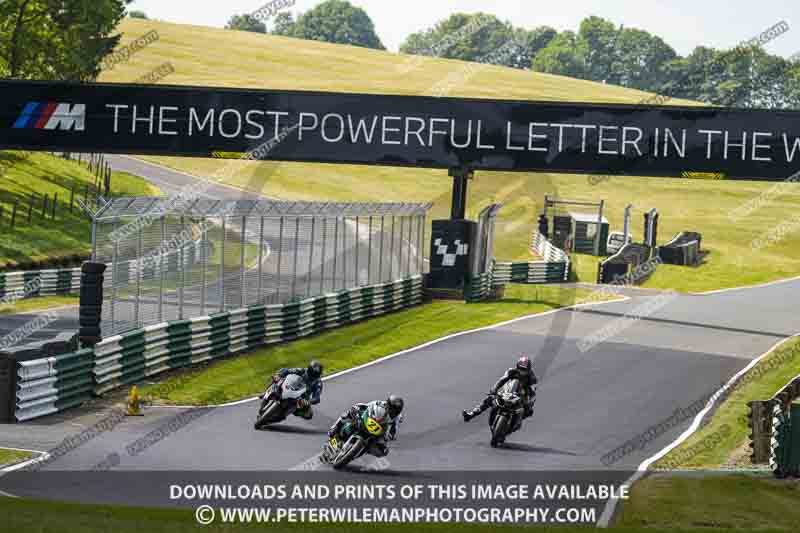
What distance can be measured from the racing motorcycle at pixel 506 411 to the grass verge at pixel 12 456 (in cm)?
651

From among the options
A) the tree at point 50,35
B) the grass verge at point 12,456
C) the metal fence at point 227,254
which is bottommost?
the grass verge at point 12,456

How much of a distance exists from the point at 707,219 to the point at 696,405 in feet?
201

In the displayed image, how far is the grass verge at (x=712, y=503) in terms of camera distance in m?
14.1

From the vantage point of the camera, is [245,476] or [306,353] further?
[306,353]

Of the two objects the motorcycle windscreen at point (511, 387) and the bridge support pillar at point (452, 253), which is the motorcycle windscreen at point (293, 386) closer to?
the motorcycle windscreen at point (511, 387)

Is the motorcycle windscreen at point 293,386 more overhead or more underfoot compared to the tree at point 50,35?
more underfoot

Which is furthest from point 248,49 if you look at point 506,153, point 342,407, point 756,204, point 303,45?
point 342,407

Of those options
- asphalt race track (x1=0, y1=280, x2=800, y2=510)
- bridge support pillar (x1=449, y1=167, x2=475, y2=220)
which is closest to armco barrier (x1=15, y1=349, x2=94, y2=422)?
asphalt race track (x1=0, y1=280, x2=800, y2=510)

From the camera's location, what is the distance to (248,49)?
13162 cm

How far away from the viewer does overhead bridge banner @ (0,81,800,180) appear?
2925cm

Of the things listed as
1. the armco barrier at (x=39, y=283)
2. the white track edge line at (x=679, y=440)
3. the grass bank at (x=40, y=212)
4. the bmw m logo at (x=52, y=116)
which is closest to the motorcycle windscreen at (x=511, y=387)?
the white track edge line at (x=679, y=440)

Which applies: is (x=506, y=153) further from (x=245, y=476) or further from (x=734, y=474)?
(x=245, y=476)

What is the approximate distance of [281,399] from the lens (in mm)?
18234

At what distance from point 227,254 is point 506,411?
42.6 feet
